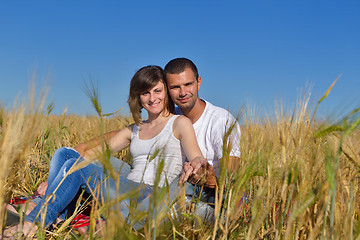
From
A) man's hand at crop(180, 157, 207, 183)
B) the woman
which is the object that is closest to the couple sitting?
the woman

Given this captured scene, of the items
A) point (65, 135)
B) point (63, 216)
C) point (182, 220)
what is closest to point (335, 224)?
point (182, 220)

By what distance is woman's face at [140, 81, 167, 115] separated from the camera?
2162 mm

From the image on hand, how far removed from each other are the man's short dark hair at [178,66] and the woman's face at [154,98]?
19cm

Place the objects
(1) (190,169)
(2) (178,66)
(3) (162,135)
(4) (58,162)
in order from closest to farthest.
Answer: (1) (190,169), (4) (58,162), (3) (162,135), (2) (178,66)

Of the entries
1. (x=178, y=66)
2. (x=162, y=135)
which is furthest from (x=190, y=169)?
(x=178, y=66)

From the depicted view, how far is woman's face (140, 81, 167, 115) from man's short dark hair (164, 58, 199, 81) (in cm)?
19

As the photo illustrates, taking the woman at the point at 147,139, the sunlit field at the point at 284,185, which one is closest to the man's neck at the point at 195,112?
the woman at the point at 147,139

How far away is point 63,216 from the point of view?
1836mm

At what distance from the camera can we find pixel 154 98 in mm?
2162

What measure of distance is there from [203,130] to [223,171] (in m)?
1.22

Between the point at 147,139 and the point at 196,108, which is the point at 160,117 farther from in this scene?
the point at 196,108

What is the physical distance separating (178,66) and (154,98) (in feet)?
1.18

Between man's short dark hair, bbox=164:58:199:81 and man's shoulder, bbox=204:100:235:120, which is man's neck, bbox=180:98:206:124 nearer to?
man's shoulder, bbox=204:100:235:120

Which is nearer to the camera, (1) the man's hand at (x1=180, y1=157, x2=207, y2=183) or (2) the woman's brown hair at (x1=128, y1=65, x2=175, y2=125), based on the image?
(1) the man's hand at (x1=180, y1=157, x2=207, y2=183)
